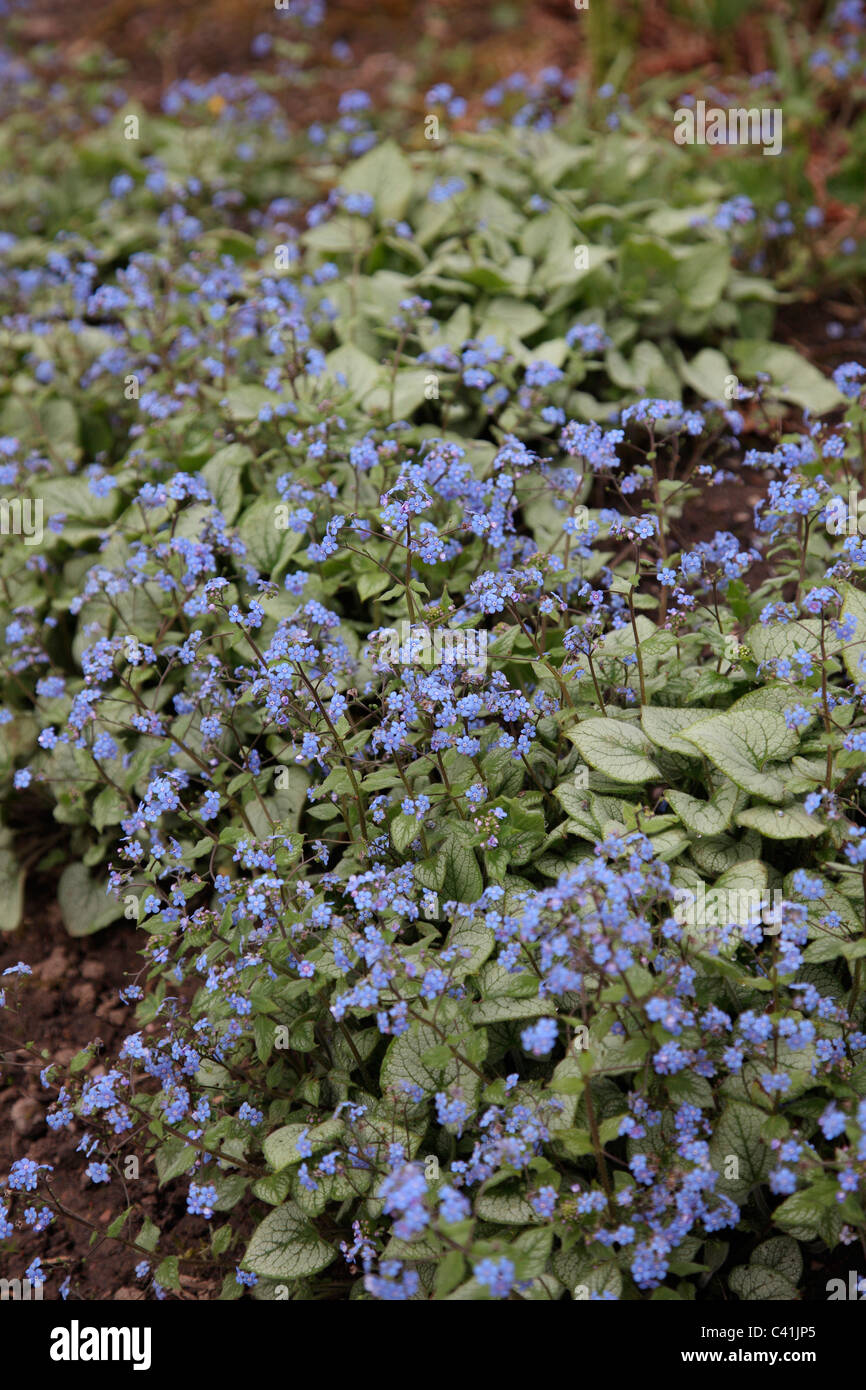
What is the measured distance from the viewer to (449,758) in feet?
9.40

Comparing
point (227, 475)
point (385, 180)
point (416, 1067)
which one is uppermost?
point (385, 180)

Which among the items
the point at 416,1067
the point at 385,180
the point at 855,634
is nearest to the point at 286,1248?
the point at 416,1067

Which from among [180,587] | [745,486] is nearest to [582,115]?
[745,486]

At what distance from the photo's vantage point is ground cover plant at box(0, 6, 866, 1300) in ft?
8.04

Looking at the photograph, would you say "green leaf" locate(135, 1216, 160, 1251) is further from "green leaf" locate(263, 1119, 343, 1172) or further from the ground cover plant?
"green leaf" locate(263, 1119, 343, 1172)

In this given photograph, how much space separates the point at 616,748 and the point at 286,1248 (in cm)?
143

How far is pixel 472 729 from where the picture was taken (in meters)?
3.08

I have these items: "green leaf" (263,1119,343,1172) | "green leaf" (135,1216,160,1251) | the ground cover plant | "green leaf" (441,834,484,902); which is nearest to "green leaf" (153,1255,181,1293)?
the ground cover plant

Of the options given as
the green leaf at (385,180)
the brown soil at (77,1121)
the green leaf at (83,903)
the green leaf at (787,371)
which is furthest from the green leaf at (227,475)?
the green leaf at (787,371)

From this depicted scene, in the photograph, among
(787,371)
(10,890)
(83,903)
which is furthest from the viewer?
(787,371)

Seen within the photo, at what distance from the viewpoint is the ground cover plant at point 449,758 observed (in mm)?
2451

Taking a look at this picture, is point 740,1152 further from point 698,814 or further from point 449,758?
point 449,758

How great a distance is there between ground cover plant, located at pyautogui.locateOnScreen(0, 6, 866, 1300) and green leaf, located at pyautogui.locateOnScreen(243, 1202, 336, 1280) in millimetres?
11
